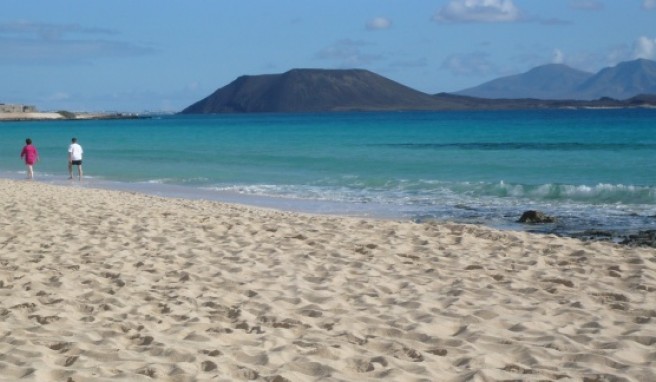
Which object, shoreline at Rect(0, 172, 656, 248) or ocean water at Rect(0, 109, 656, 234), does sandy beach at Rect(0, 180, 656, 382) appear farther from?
ocean water at Rect(0, 109, 656, 234)

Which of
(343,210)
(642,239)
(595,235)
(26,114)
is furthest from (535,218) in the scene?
(26,114)

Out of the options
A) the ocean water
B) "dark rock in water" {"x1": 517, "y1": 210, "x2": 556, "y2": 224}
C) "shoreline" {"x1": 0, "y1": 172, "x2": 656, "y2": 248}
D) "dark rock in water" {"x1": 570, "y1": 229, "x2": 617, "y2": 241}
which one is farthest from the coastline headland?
"dark rock in water" {"x1": 570, "y1": 229, "x2": 617, "y2": 241}

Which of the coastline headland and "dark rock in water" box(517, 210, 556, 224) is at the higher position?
the coastline headland

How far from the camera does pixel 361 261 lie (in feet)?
29.3

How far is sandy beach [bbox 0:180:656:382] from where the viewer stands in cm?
529

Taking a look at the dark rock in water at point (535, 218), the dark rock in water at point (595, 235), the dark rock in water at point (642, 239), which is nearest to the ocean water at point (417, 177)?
the dark rock in water at point (535, 218)

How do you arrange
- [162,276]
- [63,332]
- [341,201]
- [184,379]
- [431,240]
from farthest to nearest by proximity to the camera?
[341,201]
[431,240]
[162,276]
[63,332]
[184,379]

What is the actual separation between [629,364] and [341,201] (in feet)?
46.4

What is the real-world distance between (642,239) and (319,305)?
6.89 m

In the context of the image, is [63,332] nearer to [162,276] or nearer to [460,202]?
[162,276]

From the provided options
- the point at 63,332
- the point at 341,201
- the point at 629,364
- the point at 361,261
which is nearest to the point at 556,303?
the point at 629,364

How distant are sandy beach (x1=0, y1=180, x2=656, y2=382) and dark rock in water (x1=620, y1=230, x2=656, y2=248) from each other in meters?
1.54

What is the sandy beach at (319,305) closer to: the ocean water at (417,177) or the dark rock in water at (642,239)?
the dark rock in water at (642,239)

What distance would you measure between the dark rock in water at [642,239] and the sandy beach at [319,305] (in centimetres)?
154
